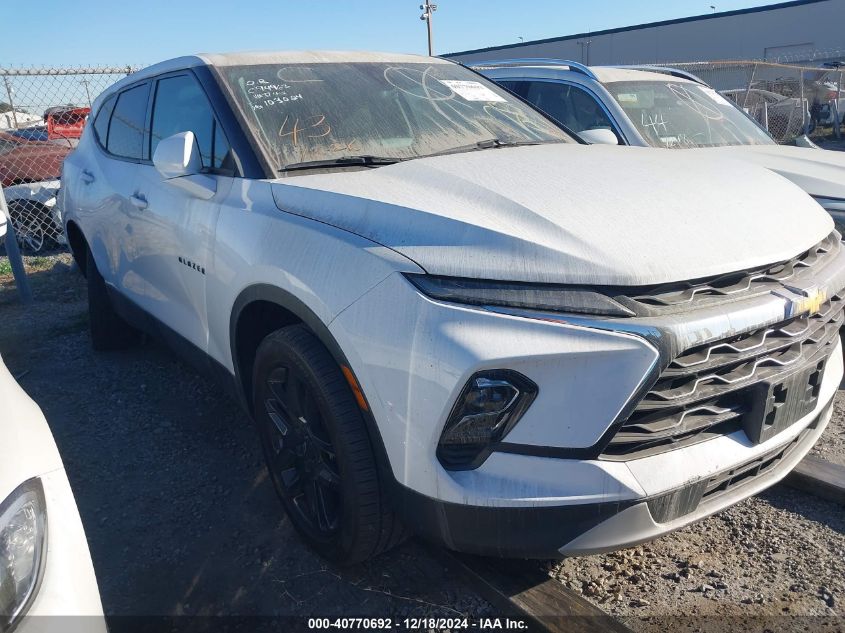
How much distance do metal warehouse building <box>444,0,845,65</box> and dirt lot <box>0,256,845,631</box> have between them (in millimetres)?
36748

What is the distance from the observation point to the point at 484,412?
6.00 ft

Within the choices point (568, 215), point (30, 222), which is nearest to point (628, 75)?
point (568, 215)

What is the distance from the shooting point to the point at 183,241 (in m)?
3.09

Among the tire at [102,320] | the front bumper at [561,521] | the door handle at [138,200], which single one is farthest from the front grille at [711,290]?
the tire at [102,320]

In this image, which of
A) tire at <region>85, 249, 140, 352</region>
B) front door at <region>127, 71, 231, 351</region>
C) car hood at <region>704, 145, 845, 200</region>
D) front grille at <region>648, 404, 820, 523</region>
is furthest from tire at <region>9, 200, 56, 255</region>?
front grille at <region>648, 404, 820, 523</region>

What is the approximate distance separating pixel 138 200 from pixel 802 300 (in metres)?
3.02

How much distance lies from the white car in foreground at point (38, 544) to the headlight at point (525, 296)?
1.00 m

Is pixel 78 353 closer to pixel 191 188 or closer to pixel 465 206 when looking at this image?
pixel 191 188

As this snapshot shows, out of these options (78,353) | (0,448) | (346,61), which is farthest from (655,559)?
(78,353)

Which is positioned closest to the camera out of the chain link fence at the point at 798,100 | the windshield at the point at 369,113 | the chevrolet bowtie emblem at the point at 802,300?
the chevrolet bowtie emblem at the point at 802,300

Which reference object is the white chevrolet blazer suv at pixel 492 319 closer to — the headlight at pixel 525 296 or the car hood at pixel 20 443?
the headlight at pixel 525 296

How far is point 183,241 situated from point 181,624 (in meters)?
1.56

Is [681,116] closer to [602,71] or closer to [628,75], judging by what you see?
[628,75]

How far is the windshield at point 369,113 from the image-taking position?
2865mm
